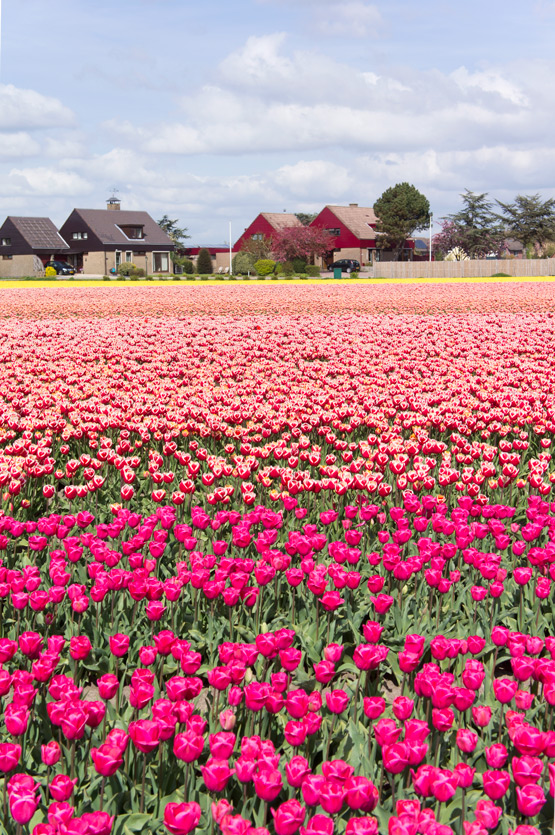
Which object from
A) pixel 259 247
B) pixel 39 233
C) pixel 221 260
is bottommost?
pixel 221 260

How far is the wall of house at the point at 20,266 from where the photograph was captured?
275 ft

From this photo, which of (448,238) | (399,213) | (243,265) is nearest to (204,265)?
(243,265)

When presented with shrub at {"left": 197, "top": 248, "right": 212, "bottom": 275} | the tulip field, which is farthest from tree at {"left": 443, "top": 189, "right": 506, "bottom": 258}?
the tulip field

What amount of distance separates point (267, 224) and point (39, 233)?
1109 inches

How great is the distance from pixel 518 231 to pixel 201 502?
108927mm

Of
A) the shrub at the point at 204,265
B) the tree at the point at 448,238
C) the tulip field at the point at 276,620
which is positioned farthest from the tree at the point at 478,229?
the tulip field at the point at 276,620

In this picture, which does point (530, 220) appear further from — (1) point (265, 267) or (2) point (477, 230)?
(1) point (265, 267)

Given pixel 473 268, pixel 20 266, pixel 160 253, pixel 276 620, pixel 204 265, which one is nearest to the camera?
pixel 276 620

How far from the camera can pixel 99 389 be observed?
32.9 feet

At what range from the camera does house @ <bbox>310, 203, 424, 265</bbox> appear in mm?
100250

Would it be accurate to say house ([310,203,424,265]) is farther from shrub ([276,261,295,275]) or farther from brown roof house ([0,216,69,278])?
brown roof house ([0,216,69,278])

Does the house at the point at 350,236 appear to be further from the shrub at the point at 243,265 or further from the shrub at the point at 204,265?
the shrub at the point at 243,265

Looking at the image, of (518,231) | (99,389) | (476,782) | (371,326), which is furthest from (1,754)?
(518,231)

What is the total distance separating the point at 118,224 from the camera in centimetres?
9062
